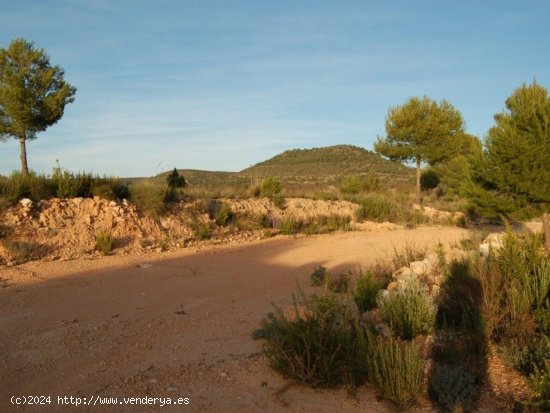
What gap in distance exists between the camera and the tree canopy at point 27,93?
1934 cm

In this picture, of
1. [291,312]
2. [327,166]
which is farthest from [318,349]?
[327,166]

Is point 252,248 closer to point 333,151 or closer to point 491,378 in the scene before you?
point 491,378

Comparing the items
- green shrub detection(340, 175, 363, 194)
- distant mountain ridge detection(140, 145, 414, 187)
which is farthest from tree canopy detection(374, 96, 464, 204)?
distant mountain ridge detection(140, 145, 414, 187)

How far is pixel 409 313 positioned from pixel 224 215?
11.7 meters

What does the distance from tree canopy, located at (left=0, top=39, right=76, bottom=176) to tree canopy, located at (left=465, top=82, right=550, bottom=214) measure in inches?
632

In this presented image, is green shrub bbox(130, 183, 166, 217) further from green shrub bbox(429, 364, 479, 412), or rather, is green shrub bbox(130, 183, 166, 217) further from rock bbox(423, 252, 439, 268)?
green shrub bbox(429, 364, 479, 412)

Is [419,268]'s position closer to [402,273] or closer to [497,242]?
[402,273]

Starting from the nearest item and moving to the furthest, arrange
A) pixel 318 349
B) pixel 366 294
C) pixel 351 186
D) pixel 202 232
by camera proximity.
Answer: pixel 318 349 → pixel 366 294 → pixel 202 232 → pixel 351 186

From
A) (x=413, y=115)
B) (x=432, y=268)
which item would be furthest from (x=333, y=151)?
(x=432, y=268)

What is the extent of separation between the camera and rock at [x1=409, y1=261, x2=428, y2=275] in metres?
8.49

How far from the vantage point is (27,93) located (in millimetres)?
19688

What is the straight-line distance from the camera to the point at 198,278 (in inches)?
395

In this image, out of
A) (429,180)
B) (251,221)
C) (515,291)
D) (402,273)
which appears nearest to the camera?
(515,291)

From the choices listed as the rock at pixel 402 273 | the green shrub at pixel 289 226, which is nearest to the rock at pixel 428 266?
the rock at pixel 402 273
